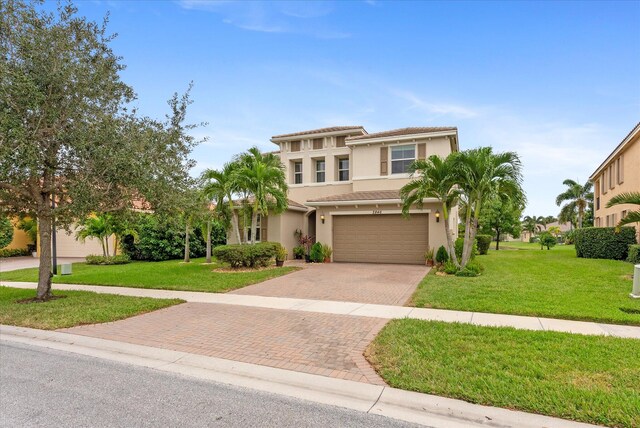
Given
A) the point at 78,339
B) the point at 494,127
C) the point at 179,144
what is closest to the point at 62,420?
the point at 78,339

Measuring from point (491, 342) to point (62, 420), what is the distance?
5.64m

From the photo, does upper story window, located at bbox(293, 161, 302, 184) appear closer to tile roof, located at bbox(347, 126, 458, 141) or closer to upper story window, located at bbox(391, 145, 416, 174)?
tile roof, located at bbox(347, 126, 458, 141)

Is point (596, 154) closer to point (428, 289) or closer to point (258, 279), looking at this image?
point (428, 289)

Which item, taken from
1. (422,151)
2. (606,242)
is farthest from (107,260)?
(606,242)

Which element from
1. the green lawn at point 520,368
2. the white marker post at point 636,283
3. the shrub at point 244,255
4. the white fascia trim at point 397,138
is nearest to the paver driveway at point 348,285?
the shrub at point 244,255

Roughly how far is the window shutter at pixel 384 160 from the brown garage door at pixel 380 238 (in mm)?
3132

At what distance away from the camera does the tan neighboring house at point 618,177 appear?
1744cm

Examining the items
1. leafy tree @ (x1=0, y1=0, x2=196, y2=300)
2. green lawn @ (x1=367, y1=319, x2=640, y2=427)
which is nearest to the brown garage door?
leafy tree @ (x1=0, y1=0, x2=196, y2=300)

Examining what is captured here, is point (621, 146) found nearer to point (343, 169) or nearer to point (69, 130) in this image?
point (343, 169)

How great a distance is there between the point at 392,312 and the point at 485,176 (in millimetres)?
7168

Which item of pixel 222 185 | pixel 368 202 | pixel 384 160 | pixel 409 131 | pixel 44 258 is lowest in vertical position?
pixel 44 258

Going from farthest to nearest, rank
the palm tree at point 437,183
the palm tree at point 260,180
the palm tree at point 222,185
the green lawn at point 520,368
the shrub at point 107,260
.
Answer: the shrub at point 107,260, the palm tree at point 222,185, the palm tree at point 260,180, the palm tree at point 437,183, the green lawn at point 520,368

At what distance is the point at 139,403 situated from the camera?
402 cm

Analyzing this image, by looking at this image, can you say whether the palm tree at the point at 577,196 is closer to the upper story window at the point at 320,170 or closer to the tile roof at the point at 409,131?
the tile roof at the point at 409,131
